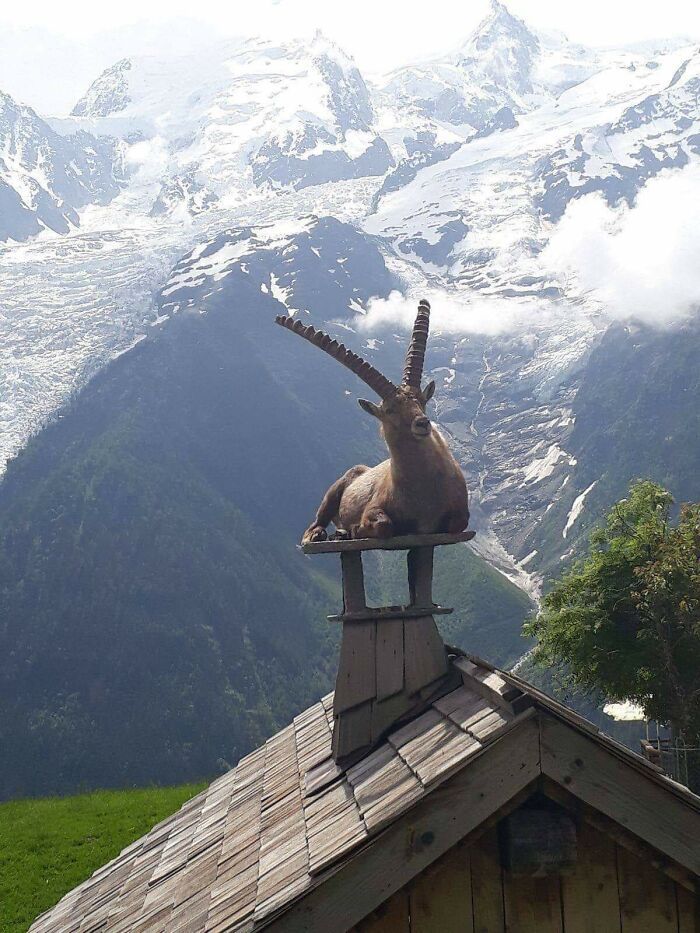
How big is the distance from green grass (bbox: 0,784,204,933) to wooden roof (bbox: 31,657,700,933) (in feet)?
37.6

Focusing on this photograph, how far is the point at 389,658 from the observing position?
26.7 ft

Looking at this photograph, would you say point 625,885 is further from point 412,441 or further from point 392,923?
point 412,441

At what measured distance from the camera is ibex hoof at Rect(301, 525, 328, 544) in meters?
9.28

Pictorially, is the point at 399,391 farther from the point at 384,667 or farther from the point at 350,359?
the point at 384,667

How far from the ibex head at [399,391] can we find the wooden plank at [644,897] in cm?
388

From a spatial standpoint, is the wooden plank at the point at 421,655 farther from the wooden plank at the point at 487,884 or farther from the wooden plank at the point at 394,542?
the wooden plank at the point at 487,884

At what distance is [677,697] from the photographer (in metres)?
25.6

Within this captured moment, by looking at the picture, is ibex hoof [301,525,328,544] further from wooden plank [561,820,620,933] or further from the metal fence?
the metal fence

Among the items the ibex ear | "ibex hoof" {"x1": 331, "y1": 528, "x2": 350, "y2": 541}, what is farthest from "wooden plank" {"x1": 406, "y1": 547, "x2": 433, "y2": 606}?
the ibex ear

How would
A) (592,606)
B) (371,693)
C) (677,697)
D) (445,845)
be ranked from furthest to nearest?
(592,606) < (677,697) < (371,693) < (445,845)

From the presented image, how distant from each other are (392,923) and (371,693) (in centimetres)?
244

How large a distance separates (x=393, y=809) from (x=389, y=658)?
2.20m

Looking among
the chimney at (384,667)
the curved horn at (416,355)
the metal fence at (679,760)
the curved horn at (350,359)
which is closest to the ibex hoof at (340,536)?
the chimney at (384,667)

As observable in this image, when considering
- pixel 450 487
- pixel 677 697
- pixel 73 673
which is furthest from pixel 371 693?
pixel 73 673
